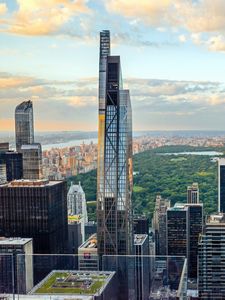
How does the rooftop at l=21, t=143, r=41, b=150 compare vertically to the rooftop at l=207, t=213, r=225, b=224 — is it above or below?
above

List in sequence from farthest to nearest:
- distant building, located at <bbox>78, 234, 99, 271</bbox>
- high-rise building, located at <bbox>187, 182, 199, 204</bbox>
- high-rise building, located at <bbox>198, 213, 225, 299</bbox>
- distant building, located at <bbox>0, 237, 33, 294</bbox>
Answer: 1. high-rise building, located at <bbox>187, 182, 199, 204</bbox>
2. high-rise building, located at <bbox>198, 213, 225, 299</bbox>
3. distant building, located at <bbox>78, 234, 99, 271</bbox>
4. distant building, located at <bbox>0, 237, 33, 294</bbox>

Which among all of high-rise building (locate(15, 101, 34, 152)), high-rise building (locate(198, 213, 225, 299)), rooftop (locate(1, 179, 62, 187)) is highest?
high-rise building (locate(15, 101, 34, 152))

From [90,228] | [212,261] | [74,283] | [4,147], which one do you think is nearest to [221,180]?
[90,228]

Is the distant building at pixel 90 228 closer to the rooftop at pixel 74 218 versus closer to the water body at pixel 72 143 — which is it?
the rooftop at pixel 74 218

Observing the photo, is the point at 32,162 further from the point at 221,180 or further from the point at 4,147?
the point at 221,180

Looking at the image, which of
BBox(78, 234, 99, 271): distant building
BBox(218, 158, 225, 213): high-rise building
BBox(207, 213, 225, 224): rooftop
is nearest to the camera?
BBox(78, 234, 99, 271): distant building

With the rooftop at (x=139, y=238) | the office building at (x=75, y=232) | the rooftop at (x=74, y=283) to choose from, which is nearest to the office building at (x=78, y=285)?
the rooftop at (x=74, y=283)

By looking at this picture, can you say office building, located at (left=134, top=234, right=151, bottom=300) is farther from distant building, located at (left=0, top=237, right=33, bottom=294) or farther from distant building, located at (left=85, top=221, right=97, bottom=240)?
distant building, located at (left=85, top=221, right=97, bottom=240)

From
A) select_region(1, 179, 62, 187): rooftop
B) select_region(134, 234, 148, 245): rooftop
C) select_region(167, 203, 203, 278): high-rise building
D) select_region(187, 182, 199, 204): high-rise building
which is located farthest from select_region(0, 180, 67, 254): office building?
select_region(187, 182, 199, 204): high-rise building
